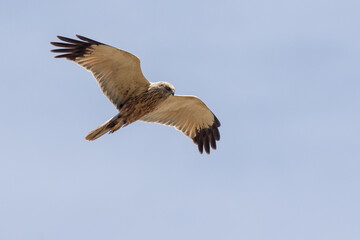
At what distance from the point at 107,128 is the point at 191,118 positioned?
114 inches

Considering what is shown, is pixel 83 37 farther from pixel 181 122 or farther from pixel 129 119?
pixel 181 122

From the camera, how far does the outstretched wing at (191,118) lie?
1894 cm

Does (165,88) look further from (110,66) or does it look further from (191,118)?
(191,118)

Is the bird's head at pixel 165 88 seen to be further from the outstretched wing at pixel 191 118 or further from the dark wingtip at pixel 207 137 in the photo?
the dark wingtip at pixel 207 137

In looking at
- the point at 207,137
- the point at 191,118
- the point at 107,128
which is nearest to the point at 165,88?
the point at 107,128

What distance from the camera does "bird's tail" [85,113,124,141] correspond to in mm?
17484

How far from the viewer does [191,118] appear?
19688 millimetres

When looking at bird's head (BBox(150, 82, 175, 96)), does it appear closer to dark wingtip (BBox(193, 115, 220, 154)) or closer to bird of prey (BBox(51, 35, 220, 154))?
bird of prey (BBox(51, 35, 220, 154))

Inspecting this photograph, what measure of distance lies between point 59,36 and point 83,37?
67 cm

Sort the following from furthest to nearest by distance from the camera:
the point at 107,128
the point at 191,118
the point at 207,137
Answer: the point at 207,137 < the point at 191,118 < the point at 107,128

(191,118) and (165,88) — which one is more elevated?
(191,118)

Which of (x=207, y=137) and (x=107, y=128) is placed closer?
(x=107, y=128)

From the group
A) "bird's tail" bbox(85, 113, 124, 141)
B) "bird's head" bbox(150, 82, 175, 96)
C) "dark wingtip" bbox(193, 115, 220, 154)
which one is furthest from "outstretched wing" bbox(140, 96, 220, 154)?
"bird's tail" bbox(85, 113, 124, 141)

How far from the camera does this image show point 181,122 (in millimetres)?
19750
